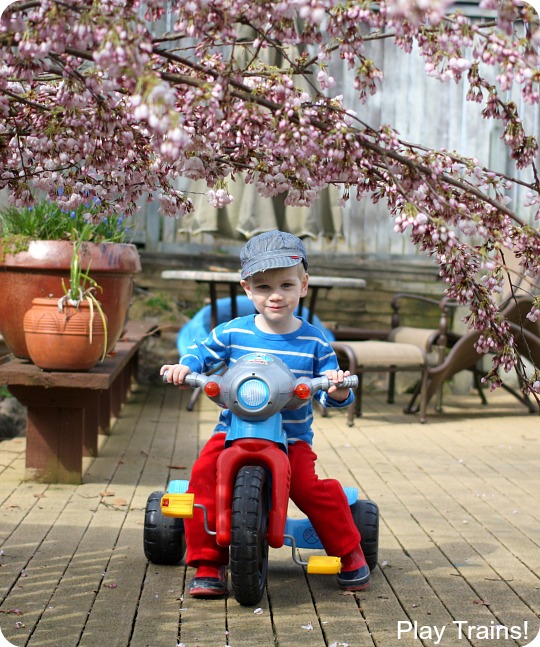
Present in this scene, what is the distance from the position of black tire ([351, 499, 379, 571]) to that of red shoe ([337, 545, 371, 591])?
18cm

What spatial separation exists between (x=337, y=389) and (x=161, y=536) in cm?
90

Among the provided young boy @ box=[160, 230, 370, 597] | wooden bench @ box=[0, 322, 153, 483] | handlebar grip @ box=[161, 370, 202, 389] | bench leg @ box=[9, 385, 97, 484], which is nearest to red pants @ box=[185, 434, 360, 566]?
young boy @ box=[160, 230, 370, 597]

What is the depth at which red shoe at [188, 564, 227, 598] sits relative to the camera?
3.33 m

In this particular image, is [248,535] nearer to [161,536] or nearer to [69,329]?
[161,536]

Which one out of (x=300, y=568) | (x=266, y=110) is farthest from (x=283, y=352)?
(x=266, y=110)

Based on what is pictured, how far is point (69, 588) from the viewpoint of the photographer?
3385 millimetres

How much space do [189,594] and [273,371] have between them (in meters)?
0.85

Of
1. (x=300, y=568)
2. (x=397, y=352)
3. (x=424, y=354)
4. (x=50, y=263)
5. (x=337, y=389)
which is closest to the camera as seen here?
(x=337, y=389)

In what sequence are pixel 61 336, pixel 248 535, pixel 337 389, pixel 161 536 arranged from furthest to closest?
pixel 61 336, pixel 161 536, pixel 337 389, pixel 248 535

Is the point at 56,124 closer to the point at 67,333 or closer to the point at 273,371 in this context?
the point at 273,371

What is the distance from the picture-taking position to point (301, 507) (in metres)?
3.47

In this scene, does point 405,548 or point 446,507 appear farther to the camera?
point 446,507

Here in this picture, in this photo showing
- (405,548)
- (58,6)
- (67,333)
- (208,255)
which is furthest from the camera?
(208,255)

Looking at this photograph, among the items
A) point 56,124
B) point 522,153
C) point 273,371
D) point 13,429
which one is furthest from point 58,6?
point 13,429
